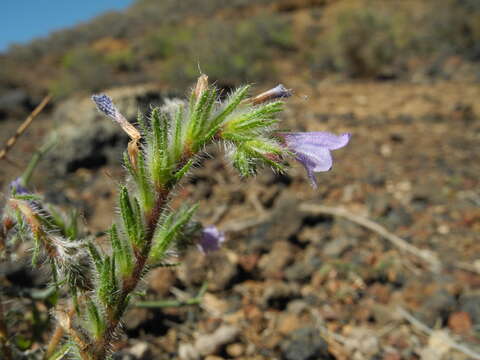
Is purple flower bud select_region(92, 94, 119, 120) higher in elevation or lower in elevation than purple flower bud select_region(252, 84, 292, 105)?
higher

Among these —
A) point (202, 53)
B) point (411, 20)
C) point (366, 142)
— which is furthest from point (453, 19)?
point (366, 142)

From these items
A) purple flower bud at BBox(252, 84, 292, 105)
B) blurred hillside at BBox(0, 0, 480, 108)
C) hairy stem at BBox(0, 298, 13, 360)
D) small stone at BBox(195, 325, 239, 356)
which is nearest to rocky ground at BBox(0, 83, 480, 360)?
small stone at BBox(195, 325, 239, 356)

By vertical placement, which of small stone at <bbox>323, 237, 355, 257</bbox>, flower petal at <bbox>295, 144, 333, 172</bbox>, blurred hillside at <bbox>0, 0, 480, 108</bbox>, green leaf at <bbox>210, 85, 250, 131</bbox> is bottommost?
blurred hillside at <bbox>0, 0, 480, 108</bbox>

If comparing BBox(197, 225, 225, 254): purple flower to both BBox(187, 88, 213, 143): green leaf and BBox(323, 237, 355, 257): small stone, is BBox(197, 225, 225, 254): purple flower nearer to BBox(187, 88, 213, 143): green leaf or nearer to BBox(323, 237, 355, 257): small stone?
BBox(187, 88, 213, 143): green leaf

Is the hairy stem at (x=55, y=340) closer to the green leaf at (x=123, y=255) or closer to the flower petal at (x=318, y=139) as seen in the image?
the green leaf at (x=123, y=255)

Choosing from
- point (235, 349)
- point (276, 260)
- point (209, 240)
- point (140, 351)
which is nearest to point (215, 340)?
point (235, 349)

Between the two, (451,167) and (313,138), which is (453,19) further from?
(313,138)

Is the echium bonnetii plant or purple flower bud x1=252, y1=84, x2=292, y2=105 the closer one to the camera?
the echium bonnetii plant

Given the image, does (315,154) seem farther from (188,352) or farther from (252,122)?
(188,352)
